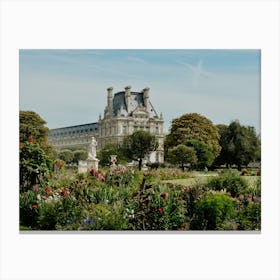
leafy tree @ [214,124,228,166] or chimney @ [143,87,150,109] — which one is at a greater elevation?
chimney @ [143,87,150,109]

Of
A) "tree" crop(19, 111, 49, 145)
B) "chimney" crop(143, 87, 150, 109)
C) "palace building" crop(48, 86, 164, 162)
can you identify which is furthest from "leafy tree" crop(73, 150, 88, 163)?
"chimney" crop(143, 87, 150, 109)

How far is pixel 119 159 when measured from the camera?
34.9ft

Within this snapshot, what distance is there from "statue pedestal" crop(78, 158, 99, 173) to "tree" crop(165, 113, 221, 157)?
153cm

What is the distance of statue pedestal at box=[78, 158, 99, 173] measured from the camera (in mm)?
10594

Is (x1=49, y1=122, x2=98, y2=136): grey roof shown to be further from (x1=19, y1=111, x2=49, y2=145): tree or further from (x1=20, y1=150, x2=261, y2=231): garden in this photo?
(x1=20, y1=150, x2=261, y2=231): garden

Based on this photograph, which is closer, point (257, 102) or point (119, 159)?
point (257, 102)

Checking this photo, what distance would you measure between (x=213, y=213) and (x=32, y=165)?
3714 mm

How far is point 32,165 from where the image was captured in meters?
10.4

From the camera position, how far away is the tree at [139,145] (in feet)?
35.1

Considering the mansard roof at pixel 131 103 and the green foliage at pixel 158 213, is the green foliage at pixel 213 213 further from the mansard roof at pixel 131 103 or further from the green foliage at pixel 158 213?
the mansard roof at pixel 131 103
